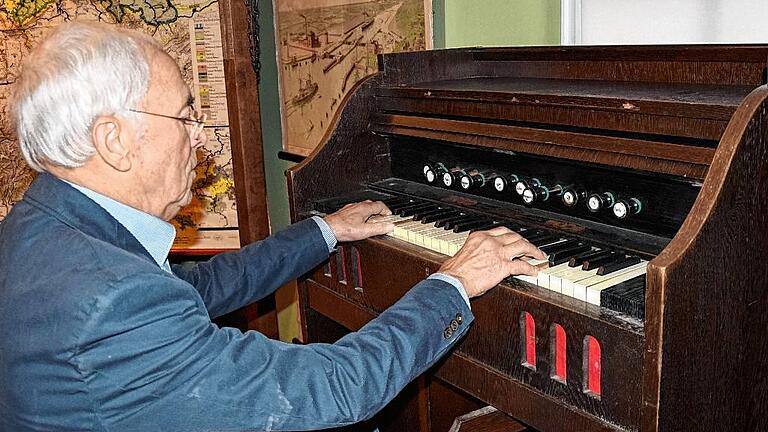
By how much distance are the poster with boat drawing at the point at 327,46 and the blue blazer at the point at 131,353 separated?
1.61 m

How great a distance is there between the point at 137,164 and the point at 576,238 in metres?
0.95

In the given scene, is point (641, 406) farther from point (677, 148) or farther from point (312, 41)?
point (312, 41)

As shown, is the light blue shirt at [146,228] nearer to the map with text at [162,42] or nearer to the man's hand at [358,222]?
the man's hand at [358,222]

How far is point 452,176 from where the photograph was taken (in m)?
2.21

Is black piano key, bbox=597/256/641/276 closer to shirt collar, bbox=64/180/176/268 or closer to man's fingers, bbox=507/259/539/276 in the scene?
man's fingers, bbox=507/259/539/276

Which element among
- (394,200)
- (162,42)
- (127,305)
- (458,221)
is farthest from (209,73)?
(127,305)

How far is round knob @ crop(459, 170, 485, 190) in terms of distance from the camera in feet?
6.95

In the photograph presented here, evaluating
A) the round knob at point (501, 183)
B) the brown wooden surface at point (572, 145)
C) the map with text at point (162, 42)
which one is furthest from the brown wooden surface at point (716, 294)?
the map with text at point (162, 42)

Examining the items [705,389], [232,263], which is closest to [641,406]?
[705,389]

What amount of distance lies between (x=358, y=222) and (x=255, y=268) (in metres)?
0.31

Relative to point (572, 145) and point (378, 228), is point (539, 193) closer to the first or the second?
point (572, 145)

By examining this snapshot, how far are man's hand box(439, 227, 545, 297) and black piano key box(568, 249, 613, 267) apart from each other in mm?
72

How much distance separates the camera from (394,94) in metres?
2.33

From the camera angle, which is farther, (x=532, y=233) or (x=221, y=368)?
(x=532, y=233)
